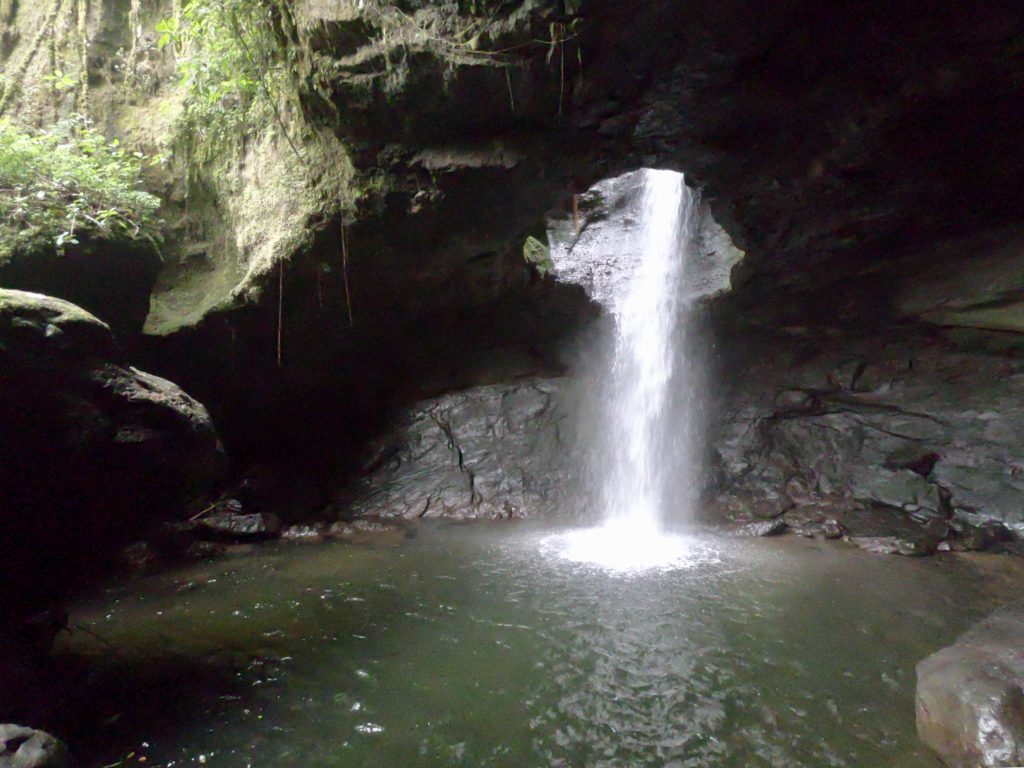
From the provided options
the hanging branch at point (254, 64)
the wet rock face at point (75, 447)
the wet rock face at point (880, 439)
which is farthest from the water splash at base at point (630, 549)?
the hanging branch at point (254, 64)

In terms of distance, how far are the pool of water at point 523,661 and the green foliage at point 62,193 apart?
149 inches

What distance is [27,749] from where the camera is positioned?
2.01m

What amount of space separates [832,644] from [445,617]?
8.88ft

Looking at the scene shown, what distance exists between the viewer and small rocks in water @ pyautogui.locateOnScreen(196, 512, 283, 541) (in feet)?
23.2

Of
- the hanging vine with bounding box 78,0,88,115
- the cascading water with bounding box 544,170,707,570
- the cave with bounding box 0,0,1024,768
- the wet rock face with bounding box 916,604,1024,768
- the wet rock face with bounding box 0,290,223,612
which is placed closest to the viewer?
the wet rock face with bounding box 916,604,1024,768

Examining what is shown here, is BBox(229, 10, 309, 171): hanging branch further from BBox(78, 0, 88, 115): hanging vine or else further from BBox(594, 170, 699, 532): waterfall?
BBox(594, 170, 699, 532): waterfall

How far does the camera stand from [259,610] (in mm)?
4453

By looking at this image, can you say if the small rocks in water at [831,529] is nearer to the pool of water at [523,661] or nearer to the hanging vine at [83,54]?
the pool of water at [523,661]

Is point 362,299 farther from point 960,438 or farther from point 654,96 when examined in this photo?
point 960,438

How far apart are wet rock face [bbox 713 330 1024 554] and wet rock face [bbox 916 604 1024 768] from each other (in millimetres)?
3824

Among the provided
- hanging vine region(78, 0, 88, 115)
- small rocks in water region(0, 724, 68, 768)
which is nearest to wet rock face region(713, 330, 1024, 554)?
small rocks in water region(0, 724, 68, 768)

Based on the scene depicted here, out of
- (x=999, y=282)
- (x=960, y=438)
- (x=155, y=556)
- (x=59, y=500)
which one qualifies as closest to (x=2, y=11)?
(x=155, y=556)

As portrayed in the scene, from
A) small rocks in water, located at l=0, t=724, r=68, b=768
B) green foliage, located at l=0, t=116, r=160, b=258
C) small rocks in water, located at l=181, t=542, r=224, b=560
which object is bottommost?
small rocks in water, located at l=181, t=542, r=224, b=560

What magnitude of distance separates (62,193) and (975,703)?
8.47m
